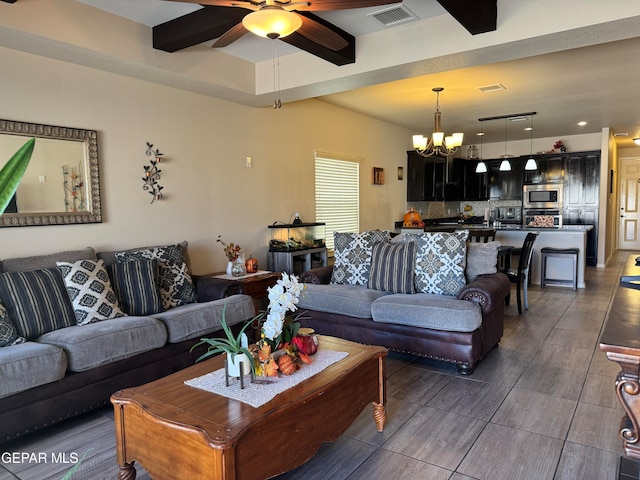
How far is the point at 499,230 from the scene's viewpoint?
21.9 ft

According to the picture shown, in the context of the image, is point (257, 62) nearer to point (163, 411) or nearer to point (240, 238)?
point (240, 238)

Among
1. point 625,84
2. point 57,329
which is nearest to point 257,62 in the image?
point 57,329

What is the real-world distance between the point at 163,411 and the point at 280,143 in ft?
13.3

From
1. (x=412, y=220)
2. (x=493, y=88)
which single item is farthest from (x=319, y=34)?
(x=412, y=220)

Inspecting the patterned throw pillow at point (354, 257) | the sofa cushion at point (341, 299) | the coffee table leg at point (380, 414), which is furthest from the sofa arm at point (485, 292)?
the coffee table leg at point (380, 414)

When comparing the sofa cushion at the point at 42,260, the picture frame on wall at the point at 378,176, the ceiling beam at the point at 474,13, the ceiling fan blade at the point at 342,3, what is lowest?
the sofa cushion at the point at 42,260

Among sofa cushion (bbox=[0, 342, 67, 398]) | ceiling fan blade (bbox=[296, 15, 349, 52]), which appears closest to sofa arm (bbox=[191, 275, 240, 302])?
sofa cushion (bbox=[0, 342, 67, 398])

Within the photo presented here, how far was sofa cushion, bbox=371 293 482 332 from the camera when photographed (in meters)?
3.22

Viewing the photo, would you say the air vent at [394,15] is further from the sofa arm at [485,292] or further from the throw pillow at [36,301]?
the throw pillow at [36,301]

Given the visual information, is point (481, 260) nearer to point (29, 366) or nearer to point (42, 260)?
point (29, 366)

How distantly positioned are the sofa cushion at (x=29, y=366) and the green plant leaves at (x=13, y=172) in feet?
6.03

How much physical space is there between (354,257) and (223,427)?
2.85 m

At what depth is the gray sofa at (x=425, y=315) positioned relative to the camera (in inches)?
129

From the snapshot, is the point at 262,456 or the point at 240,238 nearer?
the point at 262,456
